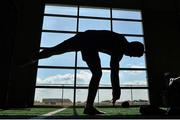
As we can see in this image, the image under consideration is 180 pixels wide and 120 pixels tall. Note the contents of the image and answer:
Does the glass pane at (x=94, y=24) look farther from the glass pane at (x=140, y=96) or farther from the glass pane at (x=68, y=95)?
the glass pane at (x=140, y=96)

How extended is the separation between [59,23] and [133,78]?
2.87 metres

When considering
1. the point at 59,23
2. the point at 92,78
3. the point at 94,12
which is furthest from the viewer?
the point at 94,12

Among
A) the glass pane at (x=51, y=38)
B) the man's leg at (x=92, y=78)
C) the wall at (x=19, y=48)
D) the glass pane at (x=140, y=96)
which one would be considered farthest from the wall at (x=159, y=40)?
the man's leg at (x=92, y=78)

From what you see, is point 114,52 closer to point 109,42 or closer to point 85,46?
point 109,42

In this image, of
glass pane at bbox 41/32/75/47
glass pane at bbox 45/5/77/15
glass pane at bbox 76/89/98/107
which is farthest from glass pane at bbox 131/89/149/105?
glass pane at bbox 45/5/77/15

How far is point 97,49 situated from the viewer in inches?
95.2

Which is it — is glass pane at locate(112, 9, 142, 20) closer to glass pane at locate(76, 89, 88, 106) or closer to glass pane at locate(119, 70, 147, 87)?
glass pane at locate(119, 70, 147, 87)

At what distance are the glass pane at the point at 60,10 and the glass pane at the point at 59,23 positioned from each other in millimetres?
220

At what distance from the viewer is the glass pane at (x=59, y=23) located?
7062 mm

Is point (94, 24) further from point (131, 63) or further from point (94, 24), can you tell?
point (131, 63)

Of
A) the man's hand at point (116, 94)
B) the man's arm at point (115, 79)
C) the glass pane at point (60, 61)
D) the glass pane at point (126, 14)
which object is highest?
the glass pane at point (126, 14)

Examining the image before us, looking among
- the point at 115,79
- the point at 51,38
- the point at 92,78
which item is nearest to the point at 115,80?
the point at 115,79

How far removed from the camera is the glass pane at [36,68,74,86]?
647cm

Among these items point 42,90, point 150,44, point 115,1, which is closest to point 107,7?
point 115,1
